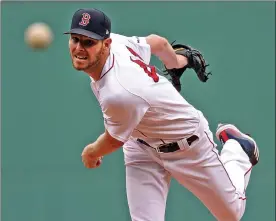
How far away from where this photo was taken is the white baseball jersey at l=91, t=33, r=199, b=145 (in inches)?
149

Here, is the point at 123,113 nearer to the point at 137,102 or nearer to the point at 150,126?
the point at 137,102

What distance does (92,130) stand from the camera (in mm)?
6426

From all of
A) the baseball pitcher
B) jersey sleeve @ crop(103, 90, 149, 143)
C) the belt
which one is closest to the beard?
the baseball pitcher

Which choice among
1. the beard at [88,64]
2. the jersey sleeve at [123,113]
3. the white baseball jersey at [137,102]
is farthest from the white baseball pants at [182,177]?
the beard at [88,64]

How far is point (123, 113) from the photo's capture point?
3.80 meters

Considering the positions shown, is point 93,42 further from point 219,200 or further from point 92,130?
point 92,130

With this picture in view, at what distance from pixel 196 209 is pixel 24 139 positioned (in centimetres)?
148

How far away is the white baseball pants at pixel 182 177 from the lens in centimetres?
418

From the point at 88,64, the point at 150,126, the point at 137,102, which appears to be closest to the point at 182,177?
the point at 150,126

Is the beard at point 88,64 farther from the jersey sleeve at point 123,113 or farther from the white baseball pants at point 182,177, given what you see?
the white baseball pants at point 182,177

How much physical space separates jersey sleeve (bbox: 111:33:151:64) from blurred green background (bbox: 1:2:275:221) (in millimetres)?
2065

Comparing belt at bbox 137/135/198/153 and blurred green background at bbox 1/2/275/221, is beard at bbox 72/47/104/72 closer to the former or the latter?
belt at bbox 137/135/198/153

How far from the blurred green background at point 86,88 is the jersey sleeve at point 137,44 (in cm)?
207

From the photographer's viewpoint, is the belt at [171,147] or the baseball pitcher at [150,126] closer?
the baseball pitcher at [150,126]
